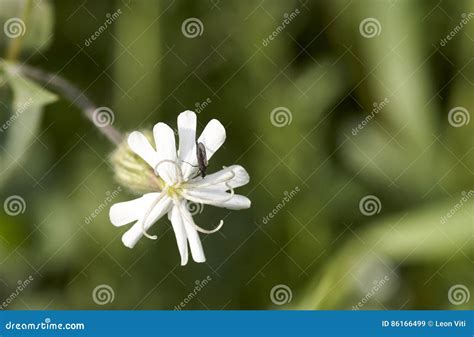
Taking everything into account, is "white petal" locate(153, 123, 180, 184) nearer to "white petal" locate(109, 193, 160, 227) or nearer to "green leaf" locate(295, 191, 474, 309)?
"white petal" locate(109, 193, 160, 227)

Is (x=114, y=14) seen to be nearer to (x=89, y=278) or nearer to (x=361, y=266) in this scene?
(x=89, y=278)

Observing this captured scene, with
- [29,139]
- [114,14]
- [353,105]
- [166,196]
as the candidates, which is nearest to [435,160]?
[353,105]

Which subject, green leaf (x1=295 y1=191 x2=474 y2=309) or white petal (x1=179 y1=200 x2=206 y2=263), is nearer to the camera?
white petal (x1=179 y1=200 x2=206 y2=263)

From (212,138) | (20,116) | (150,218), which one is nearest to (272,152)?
(212,138)

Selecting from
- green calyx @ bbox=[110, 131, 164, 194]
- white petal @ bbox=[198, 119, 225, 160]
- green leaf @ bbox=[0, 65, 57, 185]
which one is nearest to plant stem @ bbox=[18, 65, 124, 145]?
green leaf @ bbox=[0, 65, 57, 185]

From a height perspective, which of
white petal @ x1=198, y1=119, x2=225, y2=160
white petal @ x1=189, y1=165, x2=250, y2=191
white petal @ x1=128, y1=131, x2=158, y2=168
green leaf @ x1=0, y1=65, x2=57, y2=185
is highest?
white petal @ x1=198, y1=119, x2=225, y2=160

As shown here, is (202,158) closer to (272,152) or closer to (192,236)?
(192,236)

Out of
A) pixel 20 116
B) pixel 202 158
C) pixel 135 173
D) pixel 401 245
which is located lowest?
pixel 20 116
